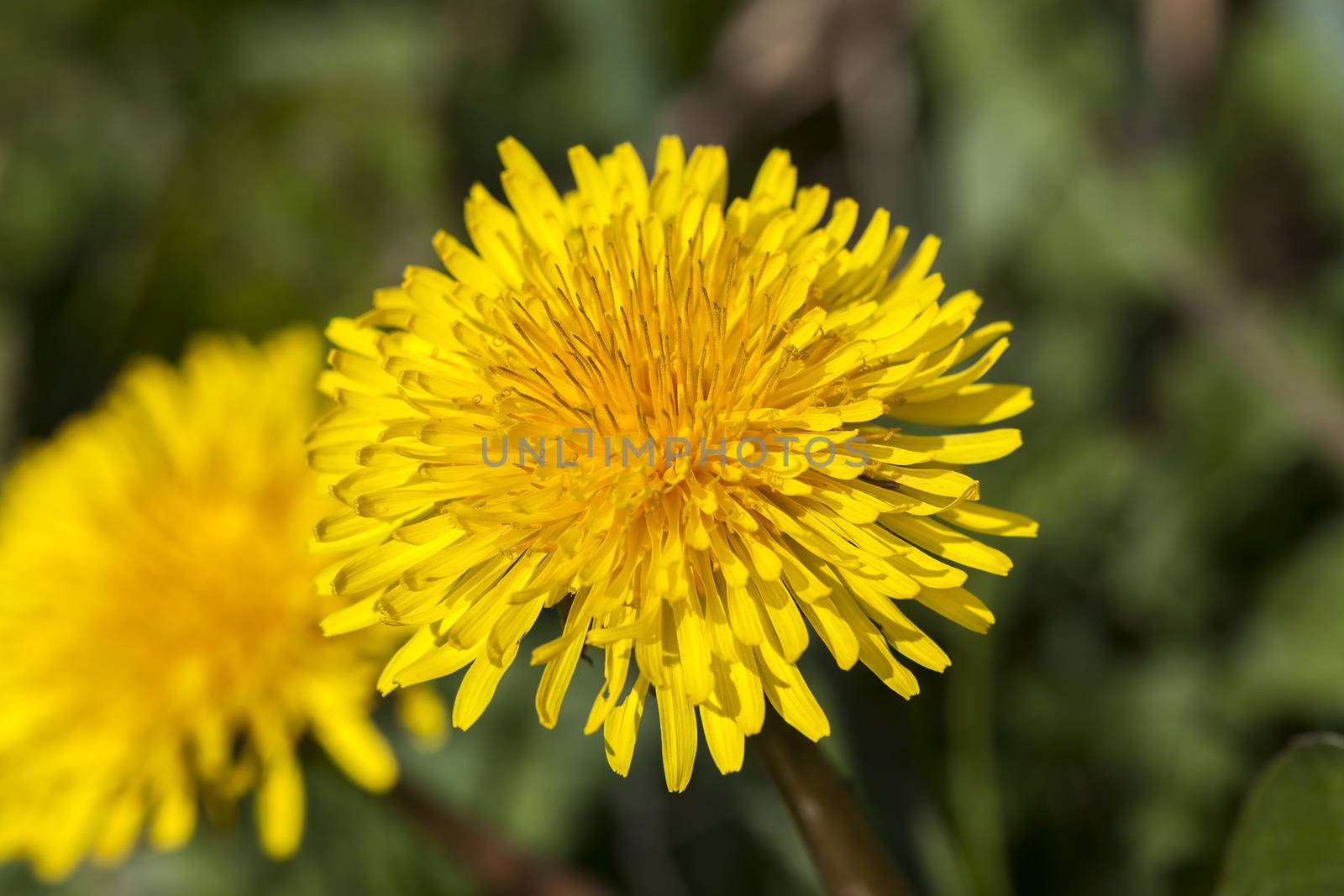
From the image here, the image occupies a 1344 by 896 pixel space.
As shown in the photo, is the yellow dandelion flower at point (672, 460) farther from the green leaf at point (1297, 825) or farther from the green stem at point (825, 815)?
the green leaf at point (1297, 825)

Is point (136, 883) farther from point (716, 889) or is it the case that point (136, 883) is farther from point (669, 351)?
point (669, 351)

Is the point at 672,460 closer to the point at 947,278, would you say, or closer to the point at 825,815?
the point at 825,815

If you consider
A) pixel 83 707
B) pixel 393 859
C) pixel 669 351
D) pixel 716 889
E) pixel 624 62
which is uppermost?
pixel 624 62

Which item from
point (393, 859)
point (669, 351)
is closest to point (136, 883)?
Answer: point (393, 859)

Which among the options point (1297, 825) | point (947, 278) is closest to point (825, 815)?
point (1297, 825)

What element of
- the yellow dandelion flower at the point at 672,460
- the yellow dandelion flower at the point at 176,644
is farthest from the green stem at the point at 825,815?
the yellow dandelion flower at the point at 176,644

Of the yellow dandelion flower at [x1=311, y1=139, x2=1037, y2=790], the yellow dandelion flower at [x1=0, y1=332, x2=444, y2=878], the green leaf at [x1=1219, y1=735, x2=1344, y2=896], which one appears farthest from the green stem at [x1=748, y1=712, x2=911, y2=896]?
the yellow dandelion flower at [x1=0, y1=332, x2=444, y2=878]
